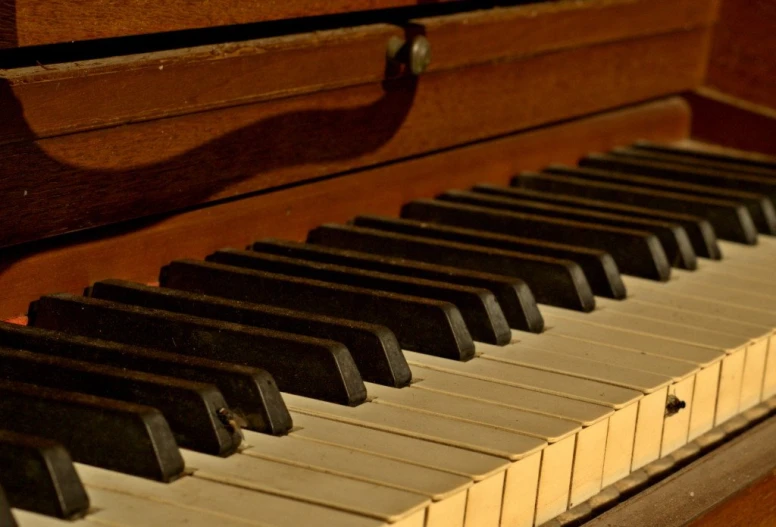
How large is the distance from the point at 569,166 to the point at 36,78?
1.44 metres

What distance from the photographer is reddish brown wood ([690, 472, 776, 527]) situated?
5.38 feet

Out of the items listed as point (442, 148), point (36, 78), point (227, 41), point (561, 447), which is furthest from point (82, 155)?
point (442, 148)

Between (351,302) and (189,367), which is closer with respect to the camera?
(189,367)

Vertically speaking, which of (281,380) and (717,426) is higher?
(281,380)

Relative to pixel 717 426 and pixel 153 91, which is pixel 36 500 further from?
pixel 717 426

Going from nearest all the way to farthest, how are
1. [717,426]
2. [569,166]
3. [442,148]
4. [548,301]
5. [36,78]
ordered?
1. [36,78]
2. [717,426]
3. [548,301]
4. [442,148]
5. [569,166]

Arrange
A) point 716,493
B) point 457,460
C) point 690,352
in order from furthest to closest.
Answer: point 690,352
point 716,493
point 457,460

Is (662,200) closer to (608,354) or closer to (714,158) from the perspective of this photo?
(714,158)

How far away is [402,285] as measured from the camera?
70.6 inches

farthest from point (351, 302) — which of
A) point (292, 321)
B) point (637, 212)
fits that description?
point (637, 212)

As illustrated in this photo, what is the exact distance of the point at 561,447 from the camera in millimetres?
1421

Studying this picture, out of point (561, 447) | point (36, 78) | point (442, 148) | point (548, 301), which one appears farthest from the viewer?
point (442, 148)

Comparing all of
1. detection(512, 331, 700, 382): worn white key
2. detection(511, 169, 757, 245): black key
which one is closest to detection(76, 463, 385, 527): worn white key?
detection(512, 331, 700, 382): worn white key

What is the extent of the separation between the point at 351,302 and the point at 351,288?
30 millimetres
